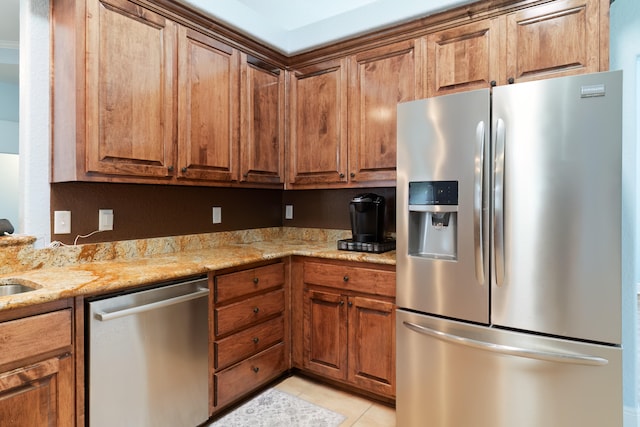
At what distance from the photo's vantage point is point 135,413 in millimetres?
1644

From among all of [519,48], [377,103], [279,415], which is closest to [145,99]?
[377,103]

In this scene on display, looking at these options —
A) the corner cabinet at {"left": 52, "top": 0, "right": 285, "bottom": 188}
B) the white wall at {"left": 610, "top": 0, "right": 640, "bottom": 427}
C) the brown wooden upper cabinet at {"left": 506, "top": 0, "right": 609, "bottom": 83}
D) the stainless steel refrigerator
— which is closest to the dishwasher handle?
the corner cabinet at {"left": 52, "top": 0, "right": 285, "bottom": 188}

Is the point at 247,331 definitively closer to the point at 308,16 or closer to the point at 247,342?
the point at 247,342

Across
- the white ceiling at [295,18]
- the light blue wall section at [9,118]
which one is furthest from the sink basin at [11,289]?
the white ceiling at [295,18]

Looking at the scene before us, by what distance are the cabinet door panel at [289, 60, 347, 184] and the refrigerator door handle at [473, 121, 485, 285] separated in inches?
43.6

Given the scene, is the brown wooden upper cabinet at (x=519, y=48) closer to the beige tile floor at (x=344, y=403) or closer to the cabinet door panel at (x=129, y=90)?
the cabinet door panel at (x=129, y=90)

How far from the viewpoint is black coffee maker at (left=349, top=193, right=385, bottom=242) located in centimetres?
244

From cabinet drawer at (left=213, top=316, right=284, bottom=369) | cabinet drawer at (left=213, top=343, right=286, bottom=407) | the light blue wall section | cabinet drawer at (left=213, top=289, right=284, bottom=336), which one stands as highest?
the light blue wall section

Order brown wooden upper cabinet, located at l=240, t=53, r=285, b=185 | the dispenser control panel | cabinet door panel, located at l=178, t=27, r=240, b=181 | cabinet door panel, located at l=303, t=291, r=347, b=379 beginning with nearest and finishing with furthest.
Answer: the dispenser control panel < cabinet door panel, located at l=178, t=27, r=240, b=181 < cabinet door panel, located at l=303, t=291, r=347, b=379 < brown wooden upper cabinet, located at l=240, t=53, r=285, b=185

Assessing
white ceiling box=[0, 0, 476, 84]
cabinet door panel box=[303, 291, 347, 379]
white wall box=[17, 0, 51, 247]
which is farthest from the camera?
cabinet door panel box=[303, 291, 347, 379]

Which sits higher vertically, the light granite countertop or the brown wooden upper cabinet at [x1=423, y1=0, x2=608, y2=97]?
the brown wooden upper cabinet at [x1=423, y1=0, x2=608, y2=97]

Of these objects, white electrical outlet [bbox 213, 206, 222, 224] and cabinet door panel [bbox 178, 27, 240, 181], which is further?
white electrical outlet [bbox 213, 206, 222, 224]

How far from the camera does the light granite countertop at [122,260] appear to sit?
1499 millimetres

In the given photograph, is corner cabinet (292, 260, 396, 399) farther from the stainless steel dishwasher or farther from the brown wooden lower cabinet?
the brown wooden lower cabinet
